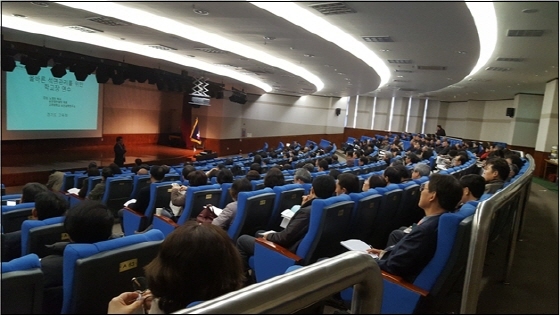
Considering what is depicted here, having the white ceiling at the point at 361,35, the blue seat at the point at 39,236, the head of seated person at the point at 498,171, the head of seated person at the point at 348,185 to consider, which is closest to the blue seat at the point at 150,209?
the blue seat at the point at 39,236

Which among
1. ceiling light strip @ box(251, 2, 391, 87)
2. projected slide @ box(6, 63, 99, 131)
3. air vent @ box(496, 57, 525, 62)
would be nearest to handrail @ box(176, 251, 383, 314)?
ceiling light strip @ box(251, 2, 391, 87)

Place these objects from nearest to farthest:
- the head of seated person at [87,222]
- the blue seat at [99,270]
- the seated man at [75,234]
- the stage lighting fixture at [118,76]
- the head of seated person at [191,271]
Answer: the head of seated person at [191,271] → the blue seat at [99,270] → the seated man at [75,234] → the head of seated person at [87,222] → the stage lighting fixture at [118,76]

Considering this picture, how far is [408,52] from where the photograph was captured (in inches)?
338

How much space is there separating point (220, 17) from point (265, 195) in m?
3.72

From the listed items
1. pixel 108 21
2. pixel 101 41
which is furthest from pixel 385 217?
pixel 101 41

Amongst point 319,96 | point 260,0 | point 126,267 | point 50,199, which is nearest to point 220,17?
point 260,0

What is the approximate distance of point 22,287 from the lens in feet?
5.42

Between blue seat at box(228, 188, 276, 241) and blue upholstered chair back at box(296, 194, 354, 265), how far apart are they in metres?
0.79

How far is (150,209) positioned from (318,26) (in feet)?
13.8

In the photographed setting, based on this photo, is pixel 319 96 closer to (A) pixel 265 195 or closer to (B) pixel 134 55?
(B) pixel 134 55

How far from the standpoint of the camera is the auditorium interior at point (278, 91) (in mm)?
1717

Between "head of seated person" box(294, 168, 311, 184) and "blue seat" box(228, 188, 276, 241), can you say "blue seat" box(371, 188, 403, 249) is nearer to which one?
"blue seat" box(228, 188, 276, 241)

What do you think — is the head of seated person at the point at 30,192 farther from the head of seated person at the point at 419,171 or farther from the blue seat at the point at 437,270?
the head of seated person at the point at 419,171

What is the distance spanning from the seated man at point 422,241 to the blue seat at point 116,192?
4359 mm
